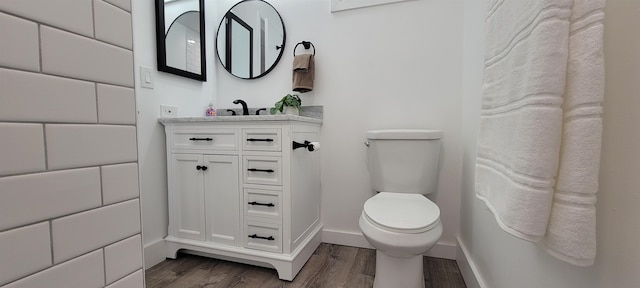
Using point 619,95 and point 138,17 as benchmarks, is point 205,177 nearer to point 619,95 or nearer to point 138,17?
point 138,17

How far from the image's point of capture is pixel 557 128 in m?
0.50

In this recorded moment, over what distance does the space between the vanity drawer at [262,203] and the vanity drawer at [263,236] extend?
0.17 feet

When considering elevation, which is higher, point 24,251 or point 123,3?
point 123,3

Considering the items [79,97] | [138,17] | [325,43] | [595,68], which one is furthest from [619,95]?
[138,17]

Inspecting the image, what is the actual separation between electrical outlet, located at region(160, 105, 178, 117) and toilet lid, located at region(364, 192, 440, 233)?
136 cm

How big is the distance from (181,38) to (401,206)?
1749 millimetres

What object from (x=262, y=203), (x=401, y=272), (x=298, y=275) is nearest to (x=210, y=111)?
(x=262, y=203)

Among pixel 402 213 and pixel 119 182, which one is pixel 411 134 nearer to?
pixel 402 213

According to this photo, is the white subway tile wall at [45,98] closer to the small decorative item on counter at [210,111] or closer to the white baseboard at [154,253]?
the white baseboard at [154,253]

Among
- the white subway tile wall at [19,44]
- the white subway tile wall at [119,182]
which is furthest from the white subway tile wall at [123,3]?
the white subway tile wall at [119,182]

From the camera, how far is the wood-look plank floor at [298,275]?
1.38m

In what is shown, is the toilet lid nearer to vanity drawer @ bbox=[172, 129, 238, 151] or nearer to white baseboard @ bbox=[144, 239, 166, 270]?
vanity drawer @ bbox=[172, 129, 238, 151]

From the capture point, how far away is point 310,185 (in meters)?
1.69

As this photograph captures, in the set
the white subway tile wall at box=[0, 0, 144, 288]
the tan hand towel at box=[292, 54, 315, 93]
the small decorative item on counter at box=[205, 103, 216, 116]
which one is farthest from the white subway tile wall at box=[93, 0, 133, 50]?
the small decorative item on counter at box=[205, 103, 216, 116]
